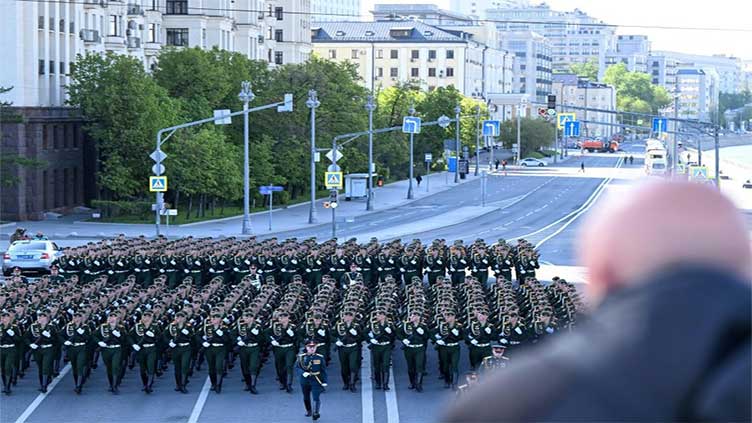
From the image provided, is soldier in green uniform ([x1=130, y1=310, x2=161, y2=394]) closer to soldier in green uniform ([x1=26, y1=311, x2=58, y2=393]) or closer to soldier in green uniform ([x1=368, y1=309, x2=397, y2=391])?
soldier in green uniform ([x1=26, y1=311, x2=58, y2=393])

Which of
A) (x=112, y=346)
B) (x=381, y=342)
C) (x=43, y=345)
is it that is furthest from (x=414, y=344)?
(x=43, y=345)

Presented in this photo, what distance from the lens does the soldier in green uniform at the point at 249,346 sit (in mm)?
23156

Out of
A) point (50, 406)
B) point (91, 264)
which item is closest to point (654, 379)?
point (50, 406)

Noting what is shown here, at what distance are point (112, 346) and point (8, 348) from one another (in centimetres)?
172

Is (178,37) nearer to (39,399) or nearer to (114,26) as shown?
(114,26)

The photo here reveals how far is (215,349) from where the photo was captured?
76.0ft

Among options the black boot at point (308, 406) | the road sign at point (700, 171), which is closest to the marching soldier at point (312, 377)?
the black boot at point (308, 406)

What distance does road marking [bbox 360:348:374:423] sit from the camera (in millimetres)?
21359

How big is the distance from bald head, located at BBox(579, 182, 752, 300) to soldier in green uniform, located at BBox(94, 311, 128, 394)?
21757 mm

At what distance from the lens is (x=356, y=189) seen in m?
81.6

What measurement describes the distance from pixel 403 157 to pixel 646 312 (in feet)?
312

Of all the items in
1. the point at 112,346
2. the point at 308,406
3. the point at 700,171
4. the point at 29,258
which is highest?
the point at 700,171

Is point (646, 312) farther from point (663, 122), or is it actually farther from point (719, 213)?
point (663, 122)

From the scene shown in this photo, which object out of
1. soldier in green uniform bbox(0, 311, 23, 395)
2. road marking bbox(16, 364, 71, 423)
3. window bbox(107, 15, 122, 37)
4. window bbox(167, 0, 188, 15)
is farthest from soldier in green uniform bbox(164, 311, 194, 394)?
window bbox(167, 0, 188, 15)
